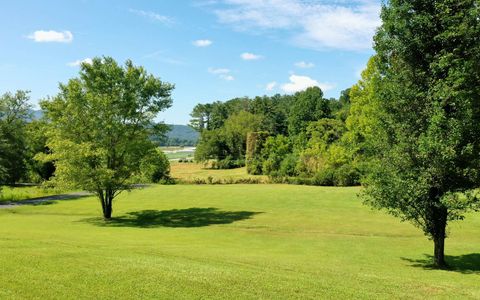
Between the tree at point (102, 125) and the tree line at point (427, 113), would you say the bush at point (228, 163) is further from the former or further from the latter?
the tree line at point (427, 113)

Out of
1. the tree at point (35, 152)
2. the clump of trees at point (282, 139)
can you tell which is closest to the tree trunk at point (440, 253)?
the clump of trees at point (282, 139)

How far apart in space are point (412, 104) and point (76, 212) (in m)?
32.0

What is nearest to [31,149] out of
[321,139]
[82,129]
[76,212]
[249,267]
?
[76,212]

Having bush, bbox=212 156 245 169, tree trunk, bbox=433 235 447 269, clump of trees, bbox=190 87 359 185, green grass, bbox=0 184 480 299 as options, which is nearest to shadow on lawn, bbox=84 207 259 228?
green grass, bbox=0 184 480 299

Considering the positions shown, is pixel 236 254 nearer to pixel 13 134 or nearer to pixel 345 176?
pixel 345 176

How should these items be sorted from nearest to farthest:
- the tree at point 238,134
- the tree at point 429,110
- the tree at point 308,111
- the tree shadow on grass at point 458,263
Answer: the tree at point 429,110, the tree shadow on grass at point 458,263, the tree at point 308,111, the tree at point 238,134

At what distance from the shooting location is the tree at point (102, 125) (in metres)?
32.4

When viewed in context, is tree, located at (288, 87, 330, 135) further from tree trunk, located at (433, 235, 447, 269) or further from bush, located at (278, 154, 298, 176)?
tree trunk, located at (433, 235, 447, 269)

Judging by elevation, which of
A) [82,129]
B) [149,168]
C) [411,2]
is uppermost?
[411,2]

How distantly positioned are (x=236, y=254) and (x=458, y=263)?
9.86 meters

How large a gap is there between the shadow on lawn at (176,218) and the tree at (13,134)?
21957 millimetres

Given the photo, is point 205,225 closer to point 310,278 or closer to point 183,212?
point 183,212

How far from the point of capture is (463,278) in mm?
15195

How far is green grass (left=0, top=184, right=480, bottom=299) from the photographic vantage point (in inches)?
413
